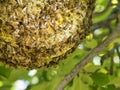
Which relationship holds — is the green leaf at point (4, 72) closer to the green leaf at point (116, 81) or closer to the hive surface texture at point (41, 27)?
the hive surface texture at point (41, 27)

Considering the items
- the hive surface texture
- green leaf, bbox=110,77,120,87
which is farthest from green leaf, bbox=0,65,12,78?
green leaf, bbox=110,77,120,87

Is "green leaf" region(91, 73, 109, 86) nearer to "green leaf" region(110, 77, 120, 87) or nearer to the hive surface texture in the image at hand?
"green leaf" region(110, 77, 120, 87)

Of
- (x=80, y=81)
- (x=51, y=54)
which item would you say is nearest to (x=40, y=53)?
(x=51, y=54)

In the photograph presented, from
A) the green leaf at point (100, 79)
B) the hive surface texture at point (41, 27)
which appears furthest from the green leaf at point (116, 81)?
the hive surface texture at point (41, 27)

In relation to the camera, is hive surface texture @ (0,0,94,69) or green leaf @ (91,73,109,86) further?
green leaf @ (91,73,109,86)

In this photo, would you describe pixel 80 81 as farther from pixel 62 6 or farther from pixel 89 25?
pixel 62 6

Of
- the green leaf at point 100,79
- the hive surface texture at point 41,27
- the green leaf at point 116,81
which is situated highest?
the hive surface texture at point 41,27
